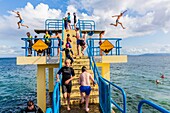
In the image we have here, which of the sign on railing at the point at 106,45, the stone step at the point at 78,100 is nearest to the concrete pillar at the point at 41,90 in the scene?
the sign on railing at the point at 106,45

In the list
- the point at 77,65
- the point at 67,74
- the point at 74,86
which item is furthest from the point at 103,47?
the point at 67,74

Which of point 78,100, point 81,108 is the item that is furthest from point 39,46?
point 81,108

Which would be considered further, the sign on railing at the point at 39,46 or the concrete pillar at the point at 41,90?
the concrete pillar at the point at 41,90

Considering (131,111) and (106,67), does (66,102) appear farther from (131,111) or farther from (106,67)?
(131,111)

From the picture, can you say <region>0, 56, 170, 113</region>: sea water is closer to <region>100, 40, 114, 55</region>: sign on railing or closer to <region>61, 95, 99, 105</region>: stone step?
<region>100, 40, 114, 55</region>: sign on railing

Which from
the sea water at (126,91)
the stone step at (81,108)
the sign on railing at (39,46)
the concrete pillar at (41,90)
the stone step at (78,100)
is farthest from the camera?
the sea water at (126,91)

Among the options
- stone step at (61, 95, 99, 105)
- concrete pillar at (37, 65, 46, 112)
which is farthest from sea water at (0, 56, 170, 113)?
stone step at (61, 95, 99, 105)

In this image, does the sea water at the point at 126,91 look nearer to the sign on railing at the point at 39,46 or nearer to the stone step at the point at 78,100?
the sign on railing at the point at 39,46

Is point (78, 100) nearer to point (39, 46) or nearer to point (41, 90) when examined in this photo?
point (41, 90)

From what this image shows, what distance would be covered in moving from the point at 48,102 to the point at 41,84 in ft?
17.2

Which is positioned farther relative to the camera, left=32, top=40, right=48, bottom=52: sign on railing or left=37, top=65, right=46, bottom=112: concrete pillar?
left=37, top=65, right=46, bottom=112: concrete pillar

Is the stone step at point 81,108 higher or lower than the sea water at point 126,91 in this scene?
higher

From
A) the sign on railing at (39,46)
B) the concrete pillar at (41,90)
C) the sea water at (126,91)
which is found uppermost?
the sign on railing at (39,46)

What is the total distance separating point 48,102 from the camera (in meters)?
16.8
